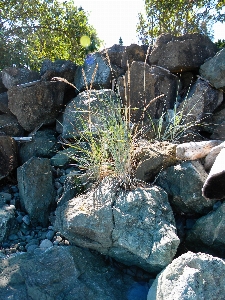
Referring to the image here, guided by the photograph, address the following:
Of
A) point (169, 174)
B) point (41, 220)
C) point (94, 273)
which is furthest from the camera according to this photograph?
point (41, 220)

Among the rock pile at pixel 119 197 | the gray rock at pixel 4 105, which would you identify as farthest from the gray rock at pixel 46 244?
the gray rock at pixel 4 105

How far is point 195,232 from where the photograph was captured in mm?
2457

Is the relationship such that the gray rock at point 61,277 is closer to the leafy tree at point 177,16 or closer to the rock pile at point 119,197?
the rock pile at point 119,197

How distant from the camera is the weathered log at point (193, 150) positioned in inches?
107

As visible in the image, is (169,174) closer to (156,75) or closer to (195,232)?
(195,232)

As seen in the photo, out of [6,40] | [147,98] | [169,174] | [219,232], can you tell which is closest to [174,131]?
[169,174]

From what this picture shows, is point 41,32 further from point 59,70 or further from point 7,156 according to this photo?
point 7,156

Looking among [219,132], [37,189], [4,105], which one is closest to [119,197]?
[37,189]

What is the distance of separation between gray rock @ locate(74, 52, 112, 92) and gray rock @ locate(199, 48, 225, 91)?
40.6 inches

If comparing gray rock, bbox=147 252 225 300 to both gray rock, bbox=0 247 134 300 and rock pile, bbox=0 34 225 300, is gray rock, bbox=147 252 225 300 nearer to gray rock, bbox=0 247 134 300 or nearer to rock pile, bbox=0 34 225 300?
rock pile, bbox=0 34 225 300

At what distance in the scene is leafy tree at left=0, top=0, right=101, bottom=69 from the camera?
311 inches

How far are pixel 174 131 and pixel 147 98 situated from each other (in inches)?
28.6

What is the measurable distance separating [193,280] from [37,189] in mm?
1658

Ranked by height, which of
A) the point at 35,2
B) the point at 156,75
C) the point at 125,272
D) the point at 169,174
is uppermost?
the point at 35,2
